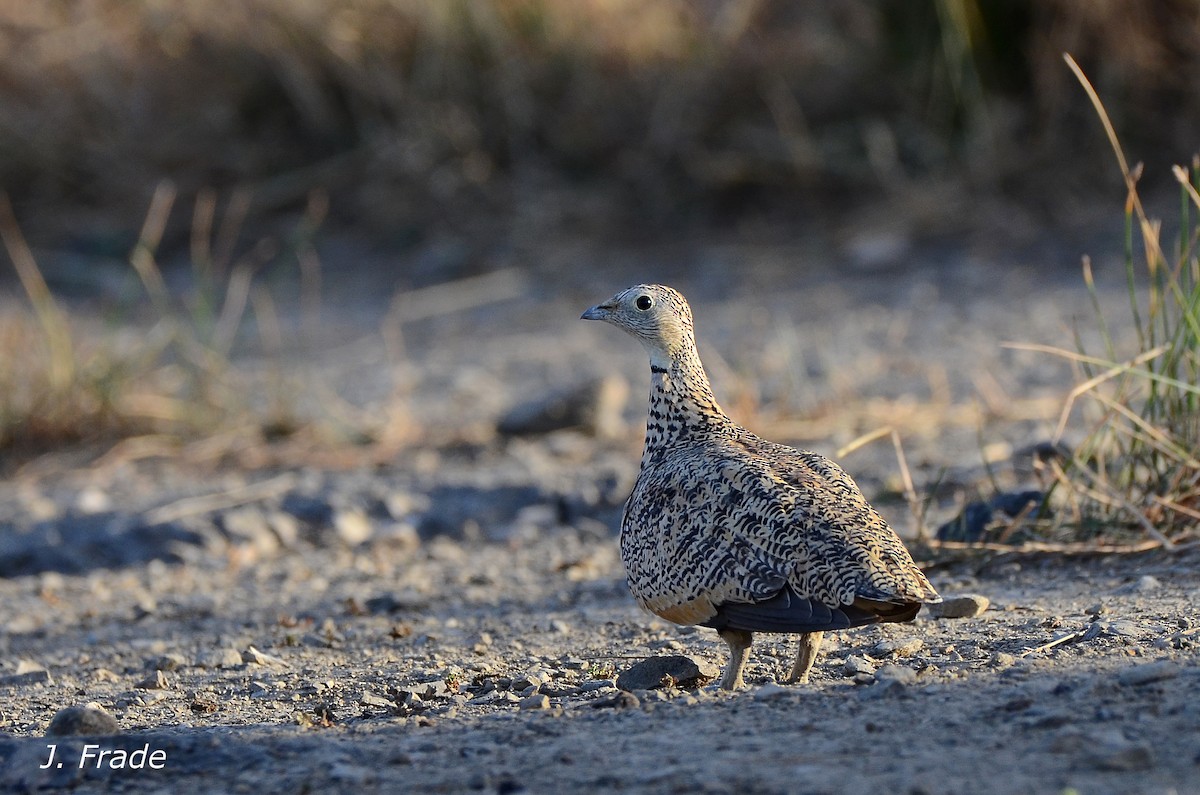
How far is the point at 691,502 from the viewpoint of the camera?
3605 millimetres

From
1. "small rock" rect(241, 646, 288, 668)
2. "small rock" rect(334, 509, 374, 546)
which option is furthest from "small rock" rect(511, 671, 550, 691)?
"small rock" rect(334, 509, 374, 546)

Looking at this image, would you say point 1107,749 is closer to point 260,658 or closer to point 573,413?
point 260,658

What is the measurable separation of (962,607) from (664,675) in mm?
864

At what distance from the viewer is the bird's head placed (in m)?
4.16

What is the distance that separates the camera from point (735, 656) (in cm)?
351

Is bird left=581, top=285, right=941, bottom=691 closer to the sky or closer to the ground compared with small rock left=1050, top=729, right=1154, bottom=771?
closer to the sky

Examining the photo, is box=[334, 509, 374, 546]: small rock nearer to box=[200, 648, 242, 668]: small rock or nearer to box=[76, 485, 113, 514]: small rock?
box=[76, 485, 113, 514]: small rock

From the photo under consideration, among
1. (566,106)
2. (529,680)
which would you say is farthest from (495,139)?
(529,680)

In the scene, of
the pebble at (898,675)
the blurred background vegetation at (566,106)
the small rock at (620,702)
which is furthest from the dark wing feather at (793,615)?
the blurred background vegetation at (566,106)

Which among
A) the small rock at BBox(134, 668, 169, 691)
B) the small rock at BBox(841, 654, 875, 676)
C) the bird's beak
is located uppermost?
the bird's beak

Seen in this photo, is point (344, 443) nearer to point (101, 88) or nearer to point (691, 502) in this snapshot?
point (691, 502)

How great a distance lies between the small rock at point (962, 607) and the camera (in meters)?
3.93

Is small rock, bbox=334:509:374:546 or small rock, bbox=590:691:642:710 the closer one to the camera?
small rock, bbox=590:691:642:710
